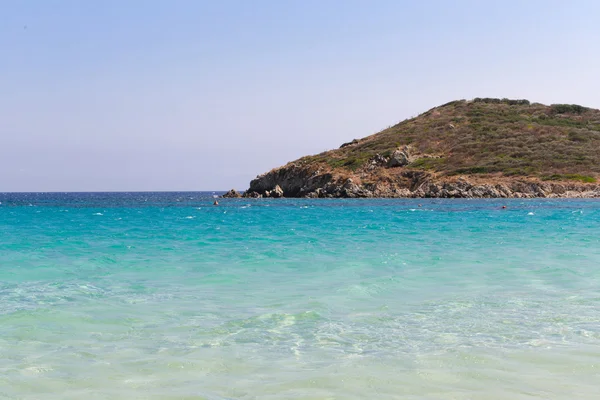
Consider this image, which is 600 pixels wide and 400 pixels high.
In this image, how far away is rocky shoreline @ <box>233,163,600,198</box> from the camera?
316ft

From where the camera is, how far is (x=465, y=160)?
115625mm

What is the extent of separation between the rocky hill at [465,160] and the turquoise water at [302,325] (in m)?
82.5

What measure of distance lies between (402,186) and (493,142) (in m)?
27.5

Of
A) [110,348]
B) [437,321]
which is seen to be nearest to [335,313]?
[437,321]

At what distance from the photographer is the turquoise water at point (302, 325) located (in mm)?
7441

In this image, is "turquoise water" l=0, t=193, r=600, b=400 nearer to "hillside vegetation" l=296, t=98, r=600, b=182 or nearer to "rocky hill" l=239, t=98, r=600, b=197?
"rocky hill" l=239, t=98, r=600, b=197

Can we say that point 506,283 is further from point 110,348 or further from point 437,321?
point 110,348

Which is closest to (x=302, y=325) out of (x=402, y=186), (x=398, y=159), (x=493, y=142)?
(x=402, y=186)

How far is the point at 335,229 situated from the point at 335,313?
24.8m

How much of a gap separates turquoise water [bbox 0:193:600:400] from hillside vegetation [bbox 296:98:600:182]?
9016 centimetres

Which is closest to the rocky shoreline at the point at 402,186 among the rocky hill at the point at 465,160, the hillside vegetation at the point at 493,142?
the rocky hill at the point at 465,160

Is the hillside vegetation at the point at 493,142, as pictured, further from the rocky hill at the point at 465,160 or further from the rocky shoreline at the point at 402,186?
the rocky shoreline at the point at 402,186

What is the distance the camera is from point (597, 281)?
15391mm

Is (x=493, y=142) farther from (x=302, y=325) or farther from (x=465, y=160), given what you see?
(x=302, y=325)
